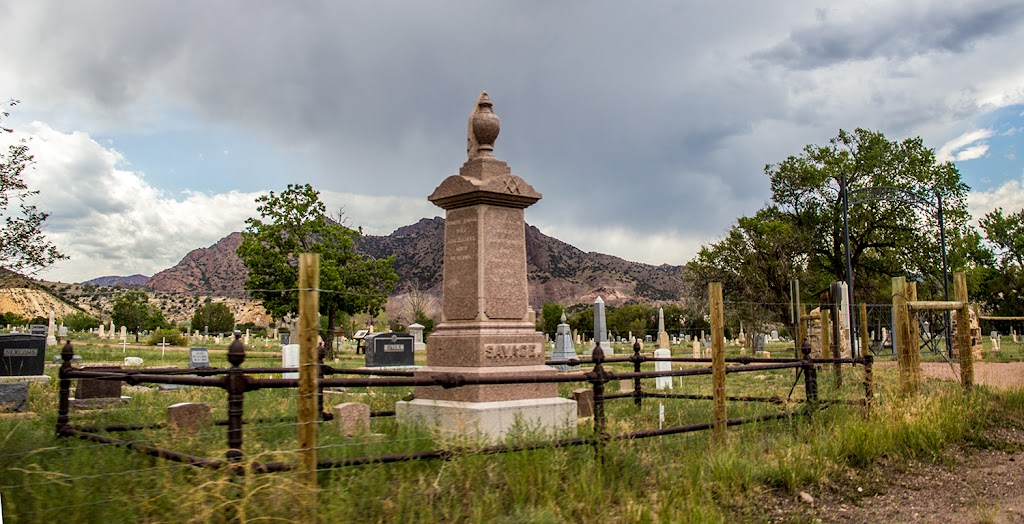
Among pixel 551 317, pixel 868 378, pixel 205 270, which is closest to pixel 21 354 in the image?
pixel 868 378

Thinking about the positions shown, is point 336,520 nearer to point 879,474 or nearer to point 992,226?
point 879,474

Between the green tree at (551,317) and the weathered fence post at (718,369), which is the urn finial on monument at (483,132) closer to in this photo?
the weathered fence post at (718,369)

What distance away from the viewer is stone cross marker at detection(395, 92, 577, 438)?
9.40 metres

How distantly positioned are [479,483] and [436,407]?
3.45 meters

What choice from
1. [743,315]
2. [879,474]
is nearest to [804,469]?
[879,474]

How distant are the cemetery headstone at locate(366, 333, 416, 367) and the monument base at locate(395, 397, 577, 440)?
52.9ft

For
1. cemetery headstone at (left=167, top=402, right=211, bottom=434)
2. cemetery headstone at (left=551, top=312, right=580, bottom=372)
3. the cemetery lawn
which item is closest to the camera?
the cemetery lawn

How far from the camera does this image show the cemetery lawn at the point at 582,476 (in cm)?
477

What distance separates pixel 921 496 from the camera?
7.28m

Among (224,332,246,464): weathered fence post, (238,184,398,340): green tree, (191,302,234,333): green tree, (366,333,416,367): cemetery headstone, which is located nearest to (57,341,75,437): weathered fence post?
(224,332,246,464): weathered fence post

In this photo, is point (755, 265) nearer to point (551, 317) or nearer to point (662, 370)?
point (662, 370)

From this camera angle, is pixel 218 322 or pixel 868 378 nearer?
pixel 868 378

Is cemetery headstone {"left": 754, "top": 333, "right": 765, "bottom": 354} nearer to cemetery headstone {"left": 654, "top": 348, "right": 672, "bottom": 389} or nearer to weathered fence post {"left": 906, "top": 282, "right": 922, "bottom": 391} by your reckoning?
cemetery headstone {"left": 654, "top": 348, "right": 672, "bottom": 389}

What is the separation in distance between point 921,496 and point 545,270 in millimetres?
123613
